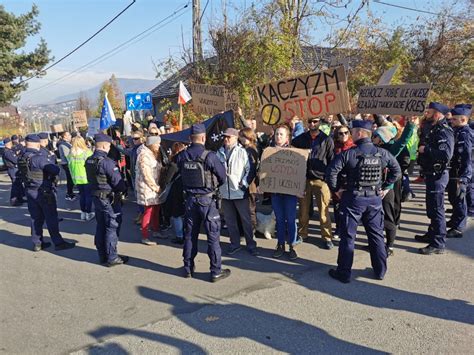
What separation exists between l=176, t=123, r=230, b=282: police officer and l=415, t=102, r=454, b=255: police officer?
3.00m

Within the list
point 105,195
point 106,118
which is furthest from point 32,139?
point 106,118

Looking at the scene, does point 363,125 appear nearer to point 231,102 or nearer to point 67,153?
point 231,102

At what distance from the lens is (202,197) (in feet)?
15.6

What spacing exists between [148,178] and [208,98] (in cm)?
279

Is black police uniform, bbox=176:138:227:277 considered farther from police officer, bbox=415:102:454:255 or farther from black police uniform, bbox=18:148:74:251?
police officer, bbox=415:102:454:255

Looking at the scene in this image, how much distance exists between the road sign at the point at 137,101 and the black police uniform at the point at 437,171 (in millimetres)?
9354

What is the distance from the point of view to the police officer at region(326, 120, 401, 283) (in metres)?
4.40

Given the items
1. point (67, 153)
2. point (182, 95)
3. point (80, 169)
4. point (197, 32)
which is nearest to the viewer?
point (80, 169)

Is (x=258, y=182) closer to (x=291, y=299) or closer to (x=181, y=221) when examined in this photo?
(x=181, y=221)

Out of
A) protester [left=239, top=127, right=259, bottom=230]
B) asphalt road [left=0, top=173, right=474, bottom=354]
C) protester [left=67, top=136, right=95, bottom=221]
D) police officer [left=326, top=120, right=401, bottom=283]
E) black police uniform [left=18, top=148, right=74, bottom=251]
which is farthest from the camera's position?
protester [left=67, top=136, right=95, bottom=221]

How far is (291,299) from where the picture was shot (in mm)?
4238

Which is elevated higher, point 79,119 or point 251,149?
point 79,119

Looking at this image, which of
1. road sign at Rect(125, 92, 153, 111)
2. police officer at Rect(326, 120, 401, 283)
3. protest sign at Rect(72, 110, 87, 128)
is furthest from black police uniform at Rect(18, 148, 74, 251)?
protest sign at Rect(72, 110, 87, 128)

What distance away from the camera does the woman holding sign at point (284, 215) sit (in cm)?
546
